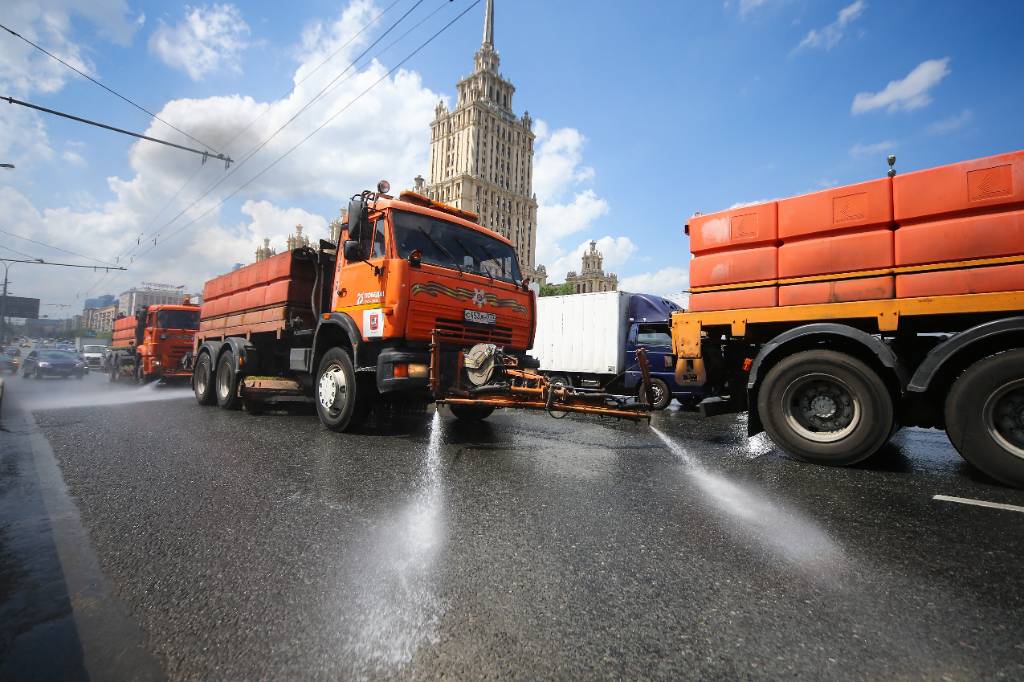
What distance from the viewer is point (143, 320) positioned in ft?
57.2

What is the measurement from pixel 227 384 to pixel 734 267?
8748 millimetres

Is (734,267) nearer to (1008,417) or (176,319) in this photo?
(1008,417)

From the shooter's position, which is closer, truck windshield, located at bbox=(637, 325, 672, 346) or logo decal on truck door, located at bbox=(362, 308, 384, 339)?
logo decal on truck door, located at bbox=(362, 308, 384, 339)

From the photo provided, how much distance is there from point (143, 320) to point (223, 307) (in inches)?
435

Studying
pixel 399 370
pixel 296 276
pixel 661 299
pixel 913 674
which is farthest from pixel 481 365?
pixel 661 299

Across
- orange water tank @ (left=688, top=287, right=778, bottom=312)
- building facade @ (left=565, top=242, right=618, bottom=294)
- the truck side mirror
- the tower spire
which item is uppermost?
the tower spire

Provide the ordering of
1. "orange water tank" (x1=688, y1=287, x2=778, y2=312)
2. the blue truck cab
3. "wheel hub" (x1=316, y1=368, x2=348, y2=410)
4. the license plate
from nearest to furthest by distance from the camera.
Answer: "orange water tank" (x1=688, y1=287, x2=778, y2=312) < the license plate < "wheel hub" (x1=316, y1=368, x2=348, y2=410) < the blue truck cab

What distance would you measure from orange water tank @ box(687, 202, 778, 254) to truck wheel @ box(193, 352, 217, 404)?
9111 millimetres

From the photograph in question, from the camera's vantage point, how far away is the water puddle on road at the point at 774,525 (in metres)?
2.48

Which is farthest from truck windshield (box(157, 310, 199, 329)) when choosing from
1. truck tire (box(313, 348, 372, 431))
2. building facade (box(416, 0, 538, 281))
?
building facade (box(416, 0, 538, 281))

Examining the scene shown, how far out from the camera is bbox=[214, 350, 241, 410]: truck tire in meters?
8.35

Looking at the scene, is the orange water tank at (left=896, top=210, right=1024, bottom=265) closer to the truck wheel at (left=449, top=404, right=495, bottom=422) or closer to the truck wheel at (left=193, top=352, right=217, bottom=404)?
the truck wheel at (left=449, top=404, right=495, bottom=422)

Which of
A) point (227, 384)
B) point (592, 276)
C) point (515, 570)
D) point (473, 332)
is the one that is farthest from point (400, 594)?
point (592, 276)

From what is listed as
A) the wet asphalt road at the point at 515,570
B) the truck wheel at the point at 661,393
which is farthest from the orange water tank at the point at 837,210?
the truck wheel at the point at 661,393
